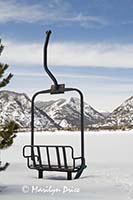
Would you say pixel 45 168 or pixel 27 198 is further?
pixel 45 168

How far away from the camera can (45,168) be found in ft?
39.2

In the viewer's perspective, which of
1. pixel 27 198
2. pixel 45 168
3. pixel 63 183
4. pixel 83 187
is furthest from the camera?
pixel 45 168

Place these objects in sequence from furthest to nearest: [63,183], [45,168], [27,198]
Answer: [45,168] < [63,183] < [27,198]

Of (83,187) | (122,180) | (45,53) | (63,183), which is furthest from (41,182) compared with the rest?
(45,53)

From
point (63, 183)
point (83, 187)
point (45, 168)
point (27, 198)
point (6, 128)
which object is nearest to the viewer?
point (27, 198)

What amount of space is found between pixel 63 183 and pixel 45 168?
130cm

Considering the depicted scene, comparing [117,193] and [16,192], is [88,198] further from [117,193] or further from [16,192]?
[16,192]

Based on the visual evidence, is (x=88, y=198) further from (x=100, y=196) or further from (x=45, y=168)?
(x=45, y=168)

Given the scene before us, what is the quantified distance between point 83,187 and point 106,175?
2.65 meters

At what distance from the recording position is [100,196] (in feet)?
28.8

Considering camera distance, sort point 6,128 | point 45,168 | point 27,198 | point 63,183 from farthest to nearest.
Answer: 1. point 45,168
2. point 63,183
3. point 6,128
4. point 27,198

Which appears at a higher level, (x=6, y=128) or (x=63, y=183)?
(x=6, y=128)

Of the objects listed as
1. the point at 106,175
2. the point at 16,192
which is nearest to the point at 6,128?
the point at 16,192

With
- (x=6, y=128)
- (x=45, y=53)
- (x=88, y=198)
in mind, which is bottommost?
(x=88, y=198)
